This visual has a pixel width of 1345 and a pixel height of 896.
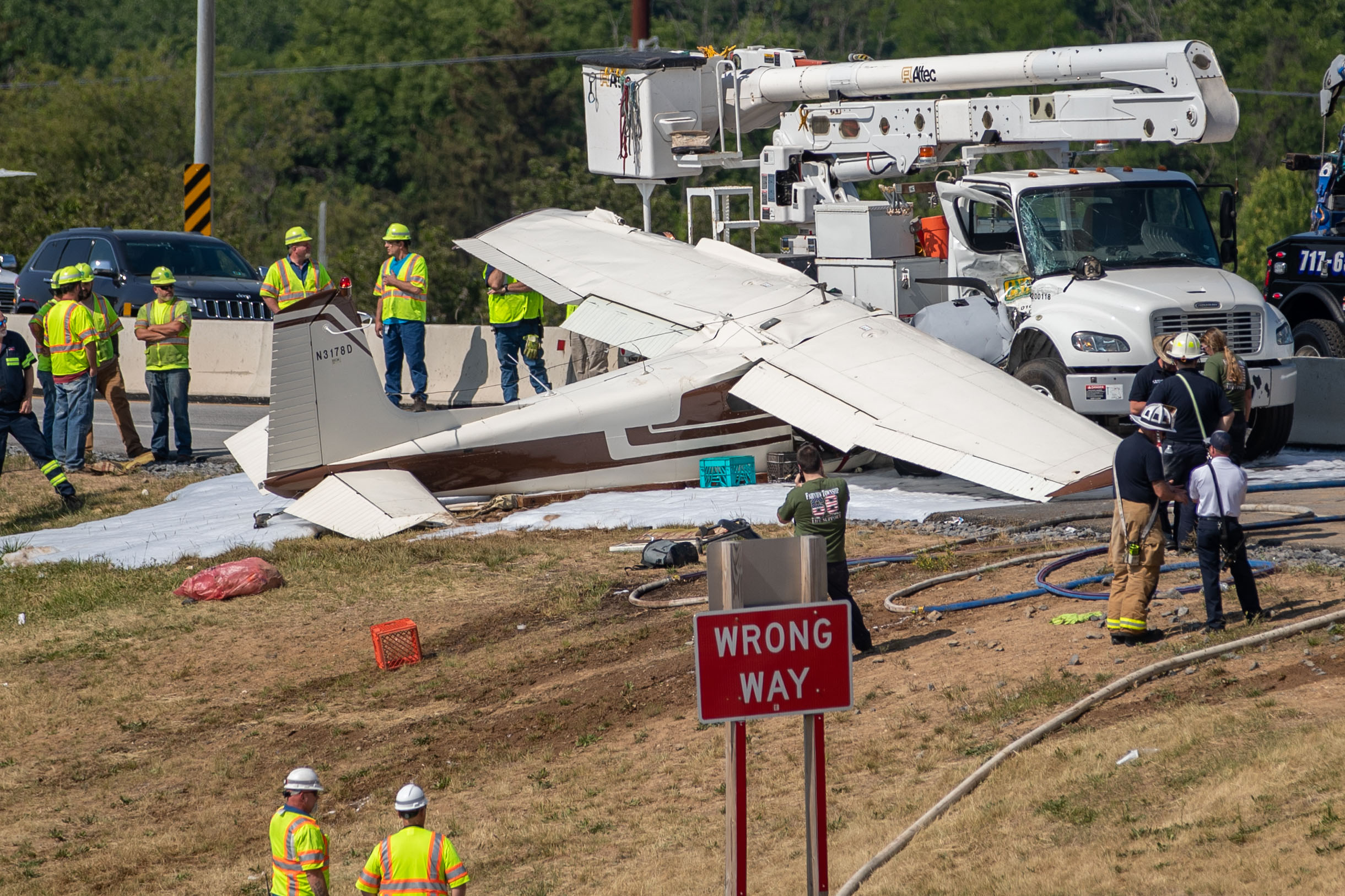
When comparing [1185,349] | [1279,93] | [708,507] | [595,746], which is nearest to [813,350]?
[708,507]

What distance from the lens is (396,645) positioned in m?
11.0

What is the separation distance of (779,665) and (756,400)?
27.6ft

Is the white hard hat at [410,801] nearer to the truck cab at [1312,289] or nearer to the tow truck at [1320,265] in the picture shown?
the tow truck at [1320,265]

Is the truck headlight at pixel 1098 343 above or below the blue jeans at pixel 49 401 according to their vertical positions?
above

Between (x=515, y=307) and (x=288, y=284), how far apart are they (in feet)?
9.14

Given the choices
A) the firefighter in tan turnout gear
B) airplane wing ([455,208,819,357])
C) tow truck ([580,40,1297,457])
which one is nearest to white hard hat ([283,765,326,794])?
the firefighter in tan turnout gear

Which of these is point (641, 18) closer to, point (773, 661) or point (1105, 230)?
point (1105, 230)

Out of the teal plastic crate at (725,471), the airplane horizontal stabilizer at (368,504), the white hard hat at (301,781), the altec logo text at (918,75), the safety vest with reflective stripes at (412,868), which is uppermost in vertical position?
the altec logo text at (918,75)

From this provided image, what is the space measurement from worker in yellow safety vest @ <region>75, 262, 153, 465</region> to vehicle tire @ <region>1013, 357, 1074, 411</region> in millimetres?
9938

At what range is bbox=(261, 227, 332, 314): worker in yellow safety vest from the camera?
1822 centimetres

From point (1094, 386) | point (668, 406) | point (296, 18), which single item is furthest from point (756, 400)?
point (296, 18)

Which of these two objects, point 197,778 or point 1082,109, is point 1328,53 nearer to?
point 1082,109

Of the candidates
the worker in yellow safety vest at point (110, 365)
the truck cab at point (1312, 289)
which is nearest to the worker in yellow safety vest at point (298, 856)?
the worker in yellow safety vest at point (110, 365)

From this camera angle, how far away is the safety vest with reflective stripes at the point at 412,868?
20.7 ft
